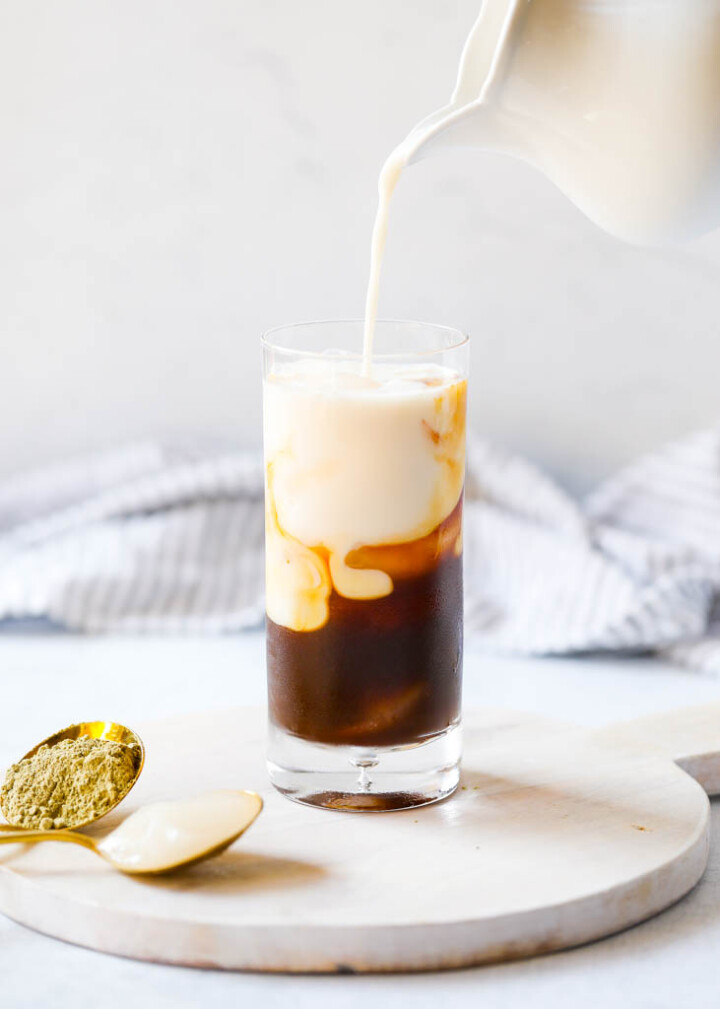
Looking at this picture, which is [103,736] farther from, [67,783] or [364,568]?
[364,568]

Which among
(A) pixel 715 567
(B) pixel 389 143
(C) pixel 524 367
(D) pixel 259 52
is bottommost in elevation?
(A) pixel 715 567

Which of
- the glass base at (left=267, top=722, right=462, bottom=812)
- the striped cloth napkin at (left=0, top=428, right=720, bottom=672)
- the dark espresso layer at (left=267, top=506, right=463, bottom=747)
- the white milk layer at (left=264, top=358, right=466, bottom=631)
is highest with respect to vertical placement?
the white milk layer at (left=264, top=358, right=466, bottom=631)

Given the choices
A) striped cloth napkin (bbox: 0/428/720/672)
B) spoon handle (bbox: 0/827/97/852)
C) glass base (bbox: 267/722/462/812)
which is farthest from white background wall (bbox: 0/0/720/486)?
spoon handle (bbox: 0/827/97/852)

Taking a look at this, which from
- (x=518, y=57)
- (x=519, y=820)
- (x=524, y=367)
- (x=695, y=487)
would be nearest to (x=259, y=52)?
(x=524, y=367)

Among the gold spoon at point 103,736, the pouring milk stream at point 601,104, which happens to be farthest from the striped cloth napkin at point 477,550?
the pouring milk stream at point 601,104

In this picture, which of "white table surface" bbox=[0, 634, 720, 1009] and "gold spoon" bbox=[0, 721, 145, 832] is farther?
"gold spoon" bbox=[0, 721, 145, 832]

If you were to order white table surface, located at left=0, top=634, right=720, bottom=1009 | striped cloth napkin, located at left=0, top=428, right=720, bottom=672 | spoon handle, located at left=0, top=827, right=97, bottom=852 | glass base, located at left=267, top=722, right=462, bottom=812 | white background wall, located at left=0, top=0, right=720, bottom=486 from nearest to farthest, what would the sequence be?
white table surface, located at left=0, top=634, right=720, bottom=1009, spoon handle, located at left=0, top=827, right=97, bottom=852, glass base, located at left=267, top=722, right=462, bottom=812, striped cloth napkin, located at left=0, top=428, right=720, bottom=672, white background wall, located at left=0, top=0, right=720, bottom=486

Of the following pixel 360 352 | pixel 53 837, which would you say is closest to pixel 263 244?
pixel 360 352

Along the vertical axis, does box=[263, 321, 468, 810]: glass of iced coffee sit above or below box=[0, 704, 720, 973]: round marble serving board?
above

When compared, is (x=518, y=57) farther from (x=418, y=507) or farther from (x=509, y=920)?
(x=509, y=920)

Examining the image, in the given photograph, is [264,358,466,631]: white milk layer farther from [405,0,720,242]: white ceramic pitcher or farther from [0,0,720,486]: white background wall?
[0,0,720,486]: white background wall
